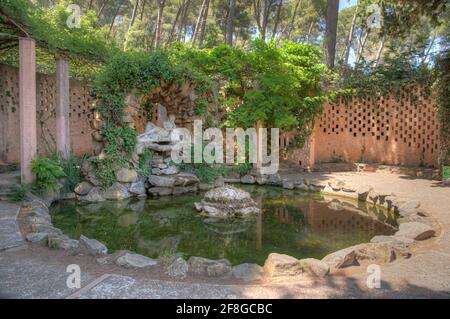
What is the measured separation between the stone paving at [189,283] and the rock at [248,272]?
0.52ft

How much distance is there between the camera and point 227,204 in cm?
622

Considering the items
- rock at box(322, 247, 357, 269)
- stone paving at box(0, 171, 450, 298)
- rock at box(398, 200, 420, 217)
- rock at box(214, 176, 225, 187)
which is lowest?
stone paving at box(0, 171, 450, 298)

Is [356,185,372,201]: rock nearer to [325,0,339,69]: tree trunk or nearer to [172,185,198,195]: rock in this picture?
[172,185,198,195]: rock

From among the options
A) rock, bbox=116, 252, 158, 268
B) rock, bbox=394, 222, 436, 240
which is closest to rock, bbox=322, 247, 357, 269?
rock, bbox=394, 222, 436, 240

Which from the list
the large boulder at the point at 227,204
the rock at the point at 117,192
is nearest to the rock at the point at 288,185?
the large boulder at the point at 227,204

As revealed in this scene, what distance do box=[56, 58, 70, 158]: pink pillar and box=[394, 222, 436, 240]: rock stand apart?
6672 millimetres

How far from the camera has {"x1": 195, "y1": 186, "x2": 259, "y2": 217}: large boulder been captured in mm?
6105

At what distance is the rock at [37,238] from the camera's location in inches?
153

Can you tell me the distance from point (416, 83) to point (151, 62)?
24.4 feet

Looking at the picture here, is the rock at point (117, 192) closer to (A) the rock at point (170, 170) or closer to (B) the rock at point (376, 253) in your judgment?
(A) the rock at point (170, 170)

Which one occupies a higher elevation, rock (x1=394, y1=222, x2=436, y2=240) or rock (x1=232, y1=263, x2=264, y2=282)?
rock (x1=394, y1=222, x2=436, y2=240)

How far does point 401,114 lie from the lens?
34.5 ft

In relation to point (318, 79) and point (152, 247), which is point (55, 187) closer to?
point (152, 247)
